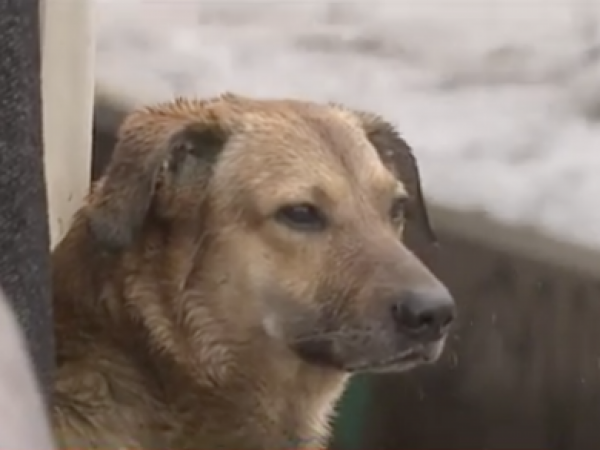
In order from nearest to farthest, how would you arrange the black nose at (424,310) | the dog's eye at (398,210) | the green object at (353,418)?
the black nose at (424,310)
the dog's eye at (398,210)
the green object at (353,418)

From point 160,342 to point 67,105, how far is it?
296 mm

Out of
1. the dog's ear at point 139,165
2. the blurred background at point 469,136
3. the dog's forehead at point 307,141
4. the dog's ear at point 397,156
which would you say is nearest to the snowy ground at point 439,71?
the blurred background at point 469,136

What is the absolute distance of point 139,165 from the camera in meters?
1.36

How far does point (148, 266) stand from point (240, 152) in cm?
14

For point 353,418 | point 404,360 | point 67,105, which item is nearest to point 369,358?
point 404,360

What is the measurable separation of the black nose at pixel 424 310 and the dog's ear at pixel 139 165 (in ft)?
0.77

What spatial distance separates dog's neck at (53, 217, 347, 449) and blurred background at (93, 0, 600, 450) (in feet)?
1.18

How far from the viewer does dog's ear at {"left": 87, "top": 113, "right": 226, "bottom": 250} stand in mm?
1334

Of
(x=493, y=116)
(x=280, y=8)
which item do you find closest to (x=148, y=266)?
(x=493, y=116)

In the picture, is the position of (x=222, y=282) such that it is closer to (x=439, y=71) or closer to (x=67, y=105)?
(x=67, y=105)

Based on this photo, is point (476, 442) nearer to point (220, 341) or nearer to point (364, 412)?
point (364, 412)

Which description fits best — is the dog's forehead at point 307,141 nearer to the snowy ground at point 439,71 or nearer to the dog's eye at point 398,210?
the dog's eye at point 398,210

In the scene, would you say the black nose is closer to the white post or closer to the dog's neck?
the dog's neck

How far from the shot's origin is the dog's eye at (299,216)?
1.39 meters
